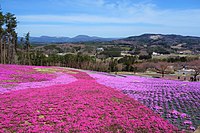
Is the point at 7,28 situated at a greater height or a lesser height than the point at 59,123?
greater

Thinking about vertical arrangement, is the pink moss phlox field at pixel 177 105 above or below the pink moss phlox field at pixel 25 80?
below

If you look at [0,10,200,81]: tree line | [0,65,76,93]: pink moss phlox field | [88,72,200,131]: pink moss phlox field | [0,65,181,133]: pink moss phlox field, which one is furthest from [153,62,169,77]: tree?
[0,65,181,133]: pink moss phlox field

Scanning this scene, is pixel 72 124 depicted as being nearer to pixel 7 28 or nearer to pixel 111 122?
pixel 111 122

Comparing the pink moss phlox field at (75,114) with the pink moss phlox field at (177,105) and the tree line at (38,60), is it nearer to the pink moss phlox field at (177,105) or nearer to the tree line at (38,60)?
the pink moss phlox field at (177,105)

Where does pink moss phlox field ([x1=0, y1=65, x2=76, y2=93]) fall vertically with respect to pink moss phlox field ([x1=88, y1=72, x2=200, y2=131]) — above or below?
above

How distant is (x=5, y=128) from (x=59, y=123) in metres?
2.60

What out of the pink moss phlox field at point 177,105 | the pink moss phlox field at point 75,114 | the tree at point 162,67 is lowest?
the tree at point 162,67

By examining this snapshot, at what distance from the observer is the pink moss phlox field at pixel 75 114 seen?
34.9ft

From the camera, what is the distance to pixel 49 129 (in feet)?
33.2

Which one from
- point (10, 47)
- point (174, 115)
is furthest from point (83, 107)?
point (10, 47)

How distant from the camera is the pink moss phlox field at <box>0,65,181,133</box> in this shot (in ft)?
34.9

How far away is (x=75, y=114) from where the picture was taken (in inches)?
487

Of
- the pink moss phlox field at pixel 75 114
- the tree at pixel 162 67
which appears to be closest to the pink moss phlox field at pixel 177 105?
the pink moss phlox field at pixel 75 114

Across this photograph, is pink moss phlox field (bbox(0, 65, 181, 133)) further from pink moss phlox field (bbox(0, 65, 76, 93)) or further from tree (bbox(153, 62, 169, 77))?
tree (bbox(153, 62, 169, 77))
